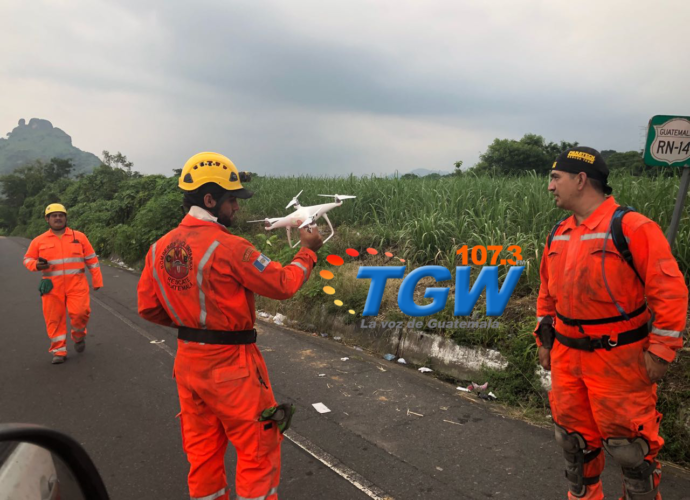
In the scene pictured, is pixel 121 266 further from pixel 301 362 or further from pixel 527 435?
pixel 527 435

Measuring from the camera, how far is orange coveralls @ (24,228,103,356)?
19.7ft

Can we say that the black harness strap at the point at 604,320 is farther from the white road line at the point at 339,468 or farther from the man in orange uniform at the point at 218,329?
the white road line at the point at 339,468

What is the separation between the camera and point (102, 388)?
16.6 ft

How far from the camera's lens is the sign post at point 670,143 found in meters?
3.71

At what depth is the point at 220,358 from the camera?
2387mm

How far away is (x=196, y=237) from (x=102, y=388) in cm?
350

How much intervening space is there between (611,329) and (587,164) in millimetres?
885

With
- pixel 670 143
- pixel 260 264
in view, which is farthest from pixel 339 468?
pixel 670 143

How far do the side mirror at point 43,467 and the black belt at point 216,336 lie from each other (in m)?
1.15

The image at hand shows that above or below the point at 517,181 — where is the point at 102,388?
below

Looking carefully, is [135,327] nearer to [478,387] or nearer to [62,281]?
[62,281]

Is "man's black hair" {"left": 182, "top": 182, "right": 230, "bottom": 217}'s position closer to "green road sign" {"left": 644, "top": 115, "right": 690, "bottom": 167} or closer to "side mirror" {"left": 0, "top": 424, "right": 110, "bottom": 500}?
"side mirror" {"left": 0, "top": 424, "right": 110, "bottom": 500}

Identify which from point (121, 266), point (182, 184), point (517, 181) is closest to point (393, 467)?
point (182, 184)

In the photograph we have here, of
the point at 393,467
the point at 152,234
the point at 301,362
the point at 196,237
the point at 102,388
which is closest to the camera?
the point at 196,237
